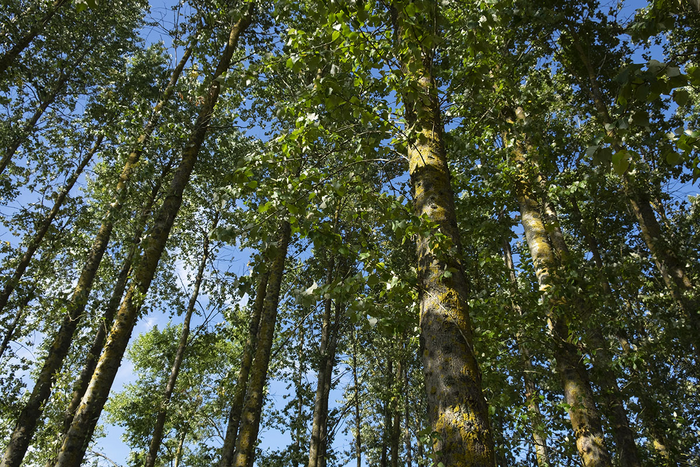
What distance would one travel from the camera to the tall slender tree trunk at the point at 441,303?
2.53 meters

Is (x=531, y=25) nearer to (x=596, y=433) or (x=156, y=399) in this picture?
(x=596, y=433)

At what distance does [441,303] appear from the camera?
10.0 feet

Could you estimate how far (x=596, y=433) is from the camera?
580 cm

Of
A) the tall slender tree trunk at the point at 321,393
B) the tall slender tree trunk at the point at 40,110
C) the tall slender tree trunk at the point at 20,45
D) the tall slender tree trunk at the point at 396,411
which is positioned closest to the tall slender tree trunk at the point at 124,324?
the tall slender tree trunk at the point at 20,45

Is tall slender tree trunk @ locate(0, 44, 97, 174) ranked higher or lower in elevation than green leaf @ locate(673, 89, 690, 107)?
higher

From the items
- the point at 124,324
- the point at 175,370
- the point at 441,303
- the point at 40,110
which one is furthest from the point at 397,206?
the point at 40,110

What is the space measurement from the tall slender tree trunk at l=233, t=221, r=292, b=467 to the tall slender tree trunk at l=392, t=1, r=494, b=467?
13.4 ft

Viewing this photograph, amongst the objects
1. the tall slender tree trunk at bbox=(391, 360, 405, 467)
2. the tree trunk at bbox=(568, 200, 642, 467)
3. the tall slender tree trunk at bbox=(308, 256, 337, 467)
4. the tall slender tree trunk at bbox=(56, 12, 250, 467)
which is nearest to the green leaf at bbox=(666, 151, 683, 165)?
the tree trunk at bbox=(568, 200, 642, 467)

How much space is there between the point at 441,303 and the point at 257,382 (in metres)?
6.68

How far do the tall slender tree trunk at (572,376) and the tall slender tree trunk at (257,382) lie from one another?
4.74m

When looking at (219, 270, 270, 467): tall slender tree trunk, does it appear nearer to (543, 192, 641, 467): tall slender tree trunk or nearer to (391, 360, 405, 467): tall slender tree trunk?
(391, 360, 405, 467): tall slender tree trunk

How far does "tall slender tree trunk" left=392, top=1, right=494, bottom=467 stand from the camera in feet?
8.31

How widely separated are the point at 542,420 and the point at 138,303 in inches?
283

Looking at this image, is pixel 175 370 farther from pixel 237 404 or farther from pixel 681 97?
pixel 681 97
